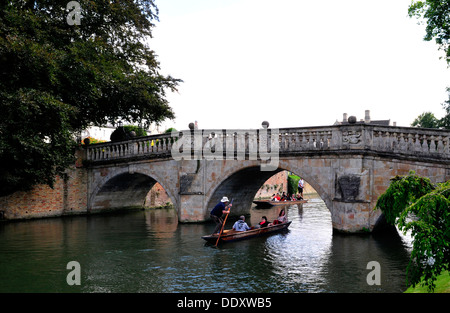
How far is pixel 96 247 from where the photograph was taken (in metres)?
13.2

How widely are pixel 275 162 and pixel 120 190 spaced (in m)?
11.3

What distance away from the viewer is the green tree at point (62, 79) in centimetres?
1492

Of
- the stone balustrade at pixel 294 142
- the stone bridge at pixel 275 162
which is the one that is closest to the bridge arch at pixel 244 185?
the stone bridge at pixel 275 162

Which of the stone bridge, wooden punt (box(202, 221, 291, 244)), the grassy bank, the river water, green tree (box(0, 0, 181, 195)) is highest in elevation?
green tree (box(0, 0, 181, 195))

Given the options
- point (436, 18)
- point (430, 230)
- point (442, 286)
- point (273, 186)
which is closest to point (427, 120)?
point (273, 186)

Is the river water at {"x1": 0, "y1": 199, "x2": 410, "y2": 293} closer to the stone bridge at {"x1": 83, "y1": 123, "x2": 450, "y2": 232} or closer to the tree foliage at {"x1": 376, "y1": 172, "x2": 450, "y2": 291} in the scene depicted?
the stone bridge at {"x1": 83, "y1": 123, "x2": 450, "y2": 232}

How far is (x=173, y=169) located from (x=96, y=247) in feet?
19.3

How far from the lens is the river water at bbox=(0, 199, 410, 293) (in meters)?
8.81

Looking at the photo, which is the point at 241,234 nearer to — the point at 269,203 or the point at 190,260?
the point at 190,260

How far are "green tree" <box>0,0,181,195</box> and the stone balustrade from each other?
268cm

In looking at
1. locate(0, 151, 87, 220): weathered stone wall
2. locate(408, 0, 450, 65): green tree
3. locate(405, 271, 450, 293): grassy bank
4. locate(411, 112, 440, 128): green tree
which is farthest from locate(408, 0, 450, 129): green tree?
locate(411, 112, 440, 128): green tree

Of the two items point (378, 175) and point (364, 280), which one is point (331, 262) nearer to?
point (364, 280)

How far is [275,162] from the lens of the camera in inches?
617

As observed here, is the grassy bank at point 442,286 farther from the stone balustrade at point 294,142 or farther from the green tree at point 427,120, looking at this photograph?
the green tree at point 427,120
